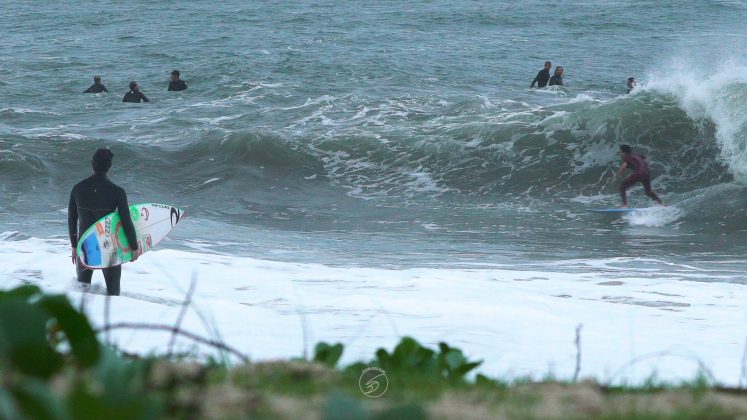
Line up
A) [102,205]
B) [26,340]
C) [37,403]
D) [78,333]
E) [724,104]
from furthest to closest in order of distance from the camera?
[724,104] < [102,205] < [78,333] < [26,340] < [37,403]

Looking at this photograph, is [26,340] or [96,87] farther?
[96,87]

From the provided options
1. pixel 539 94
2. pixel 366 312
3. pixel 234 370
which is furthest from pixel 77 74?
pixel 234 370

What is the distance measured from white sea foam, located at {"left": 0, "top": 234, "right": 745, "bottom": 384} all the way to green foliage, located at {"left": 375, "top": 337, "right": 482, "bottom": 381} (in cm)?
32

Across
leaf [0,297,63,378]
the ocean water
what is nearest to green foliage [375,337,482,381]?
the ocean water

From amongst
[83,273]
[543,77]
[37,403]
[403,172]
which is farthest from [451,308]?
[543,77]

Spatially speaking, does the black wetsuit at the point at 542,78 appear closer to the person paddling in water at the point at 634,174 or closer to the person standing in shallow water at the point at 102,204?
the person paddling in water at the point at 634,174

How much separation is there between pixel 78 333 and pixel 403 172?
1614 centimetres

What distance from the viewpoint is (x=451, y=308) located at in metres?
6.88

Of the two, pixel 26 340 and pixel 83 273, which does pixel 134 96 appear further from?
pixel 26 340

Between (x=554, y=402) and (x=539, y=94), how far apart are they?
22.3 meters

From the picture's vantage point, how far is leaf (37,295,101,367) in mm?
2086

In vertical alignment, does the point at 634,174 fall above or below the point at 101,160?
below

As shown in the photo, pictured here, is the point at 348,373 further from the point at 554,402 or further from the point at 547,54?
the point at 547,54

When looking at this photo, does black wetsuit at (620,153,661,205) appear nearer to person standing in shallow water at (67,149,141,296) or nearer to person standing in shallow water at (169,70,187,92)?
person standing in shallow water at (67,149,141,296)
